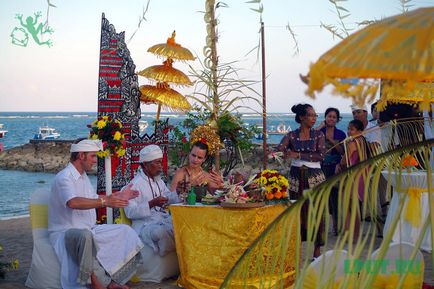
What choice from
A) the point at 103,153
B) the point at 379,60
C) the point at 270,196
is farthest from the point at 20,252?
the point at 379,60

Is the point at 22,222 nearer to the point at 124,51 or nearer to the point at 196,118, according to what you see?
the point at 124,51

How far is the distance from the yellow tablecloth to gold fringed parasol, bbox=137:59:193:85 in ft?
12.4

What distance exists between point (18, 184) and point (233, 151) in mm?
19927

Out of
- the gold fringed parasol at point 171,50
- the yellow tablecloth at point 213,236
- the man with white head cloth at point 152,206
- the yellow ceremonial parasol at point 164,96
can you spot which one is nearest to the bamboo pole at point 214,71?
the man with white head cloth at point 152,206

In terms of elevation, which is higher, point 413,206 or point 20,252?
point 413,206

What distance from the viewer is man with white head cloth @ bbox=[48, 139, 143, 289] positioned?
5.71 meters

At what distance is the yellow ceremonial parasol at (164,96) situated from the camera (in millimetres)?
9594

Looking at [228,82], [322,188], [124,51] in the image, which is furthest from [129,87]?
[322,188]

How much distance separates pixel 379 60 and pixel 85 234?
401cm

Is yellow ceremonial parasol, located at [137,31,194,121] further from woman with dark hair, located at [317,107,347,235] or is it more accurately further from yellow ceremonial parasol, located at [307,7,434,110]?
yellow ceremonial parasol, located at [307,7,434,110]

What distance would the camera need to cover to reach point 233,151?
7.72 meters

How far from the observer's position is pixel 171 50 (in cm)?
934

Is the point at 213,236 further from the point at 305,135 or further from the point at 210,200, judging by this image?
the point at 305,135

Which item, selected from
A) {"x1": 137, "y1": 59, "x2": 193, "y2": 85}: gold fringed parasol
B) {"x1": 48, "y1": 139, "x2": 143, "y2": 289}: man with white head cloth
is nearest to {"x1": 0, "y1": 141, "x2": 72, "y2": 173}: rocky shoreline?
{"x1": 137, "y1": 59, "x2": 193, "y2": 85}: gold fringed parasol
